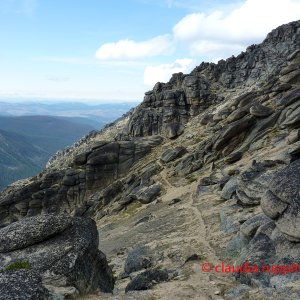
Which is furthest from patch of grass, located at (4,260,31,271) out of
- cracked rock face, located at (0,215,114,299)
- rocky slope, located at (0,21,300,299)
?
rocky slope, located at (0,21,300,299)

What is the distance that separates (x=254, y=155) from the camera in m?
52.8

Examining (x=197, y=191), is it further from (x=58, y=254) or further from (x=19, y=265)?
(x=19, y=265)

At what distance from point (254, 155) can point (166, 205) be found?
13511 millimetres

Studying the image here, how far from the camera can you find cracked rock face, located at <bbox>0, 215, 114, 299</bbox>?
22.3 metres

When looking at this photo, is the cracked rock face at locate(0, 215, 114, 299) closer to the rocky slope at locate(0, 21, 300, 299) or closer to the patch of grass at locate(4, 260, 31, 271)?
the patch of grass at locate(4, 260, 31, 271)

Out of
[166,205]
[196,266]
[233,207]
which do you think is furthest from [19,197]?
[196,266]

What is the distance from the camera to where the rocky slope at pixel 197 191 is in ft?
73.4

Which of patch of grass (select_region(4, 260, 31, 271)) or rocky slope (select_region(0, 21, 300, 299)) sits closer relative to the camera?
patch of grass (select_region(4, 260, 31, 271))

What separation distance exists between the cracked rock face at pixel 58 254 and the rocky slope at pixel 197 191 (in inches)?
9.2

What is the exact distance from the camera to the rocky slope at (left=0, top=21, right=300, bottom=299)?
73.4 feet

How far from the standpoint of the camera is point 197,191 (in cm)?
5022

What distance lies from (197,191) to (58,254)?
2897 centimetres

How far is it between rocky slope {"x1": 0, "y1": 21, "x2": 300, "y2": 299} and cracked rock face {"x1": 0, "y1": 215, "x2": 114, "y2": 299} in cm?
23

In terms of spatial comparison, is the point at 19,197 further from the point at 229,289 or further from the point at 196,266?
the point at 229,289
